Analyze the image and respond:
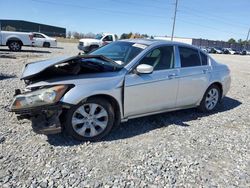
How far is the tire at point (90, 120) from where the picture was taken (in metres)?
3.59

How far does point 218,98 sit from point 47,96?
410 centimetres

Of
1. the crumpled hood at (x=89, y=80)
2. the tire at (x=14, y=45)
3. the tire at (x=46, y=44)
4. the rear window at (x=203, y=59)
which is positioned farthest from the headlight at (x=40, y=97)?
the tire at (x=46, y=44)

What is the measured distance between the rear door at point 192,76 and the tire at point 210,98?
0.22 meters

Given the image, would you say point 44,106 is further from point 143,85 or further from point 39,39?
point 39,39

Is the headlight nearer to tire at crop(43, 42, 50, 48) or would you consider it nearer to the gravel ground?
the gravel ground

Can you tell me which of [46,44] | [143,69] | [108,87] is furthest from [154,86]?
[46,44]

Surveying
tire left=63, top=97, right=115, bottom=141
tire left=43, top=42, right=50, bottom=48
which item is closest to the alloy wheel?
tire left=63, top=97, right=115, bottom=141

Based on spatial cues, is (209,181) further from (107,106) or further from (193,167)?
(107,106)

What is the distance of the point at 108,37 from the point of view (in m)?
20.8

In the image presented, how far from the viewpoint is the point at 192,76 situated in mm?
4859

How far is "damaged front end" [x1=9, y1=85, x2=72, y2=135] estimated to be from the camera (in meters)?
3.34

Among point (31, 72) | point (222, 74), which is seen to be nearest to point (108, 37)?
point (222, 74)

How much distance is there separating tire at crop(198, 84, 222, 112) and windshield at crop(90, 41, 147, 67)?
2008mm

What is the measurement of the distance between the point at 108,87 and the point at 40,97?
39.2 inches
